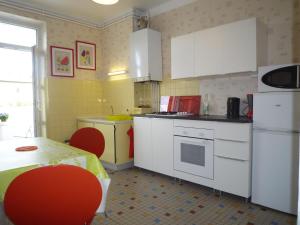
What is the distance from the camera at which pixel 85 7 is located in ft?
12.4

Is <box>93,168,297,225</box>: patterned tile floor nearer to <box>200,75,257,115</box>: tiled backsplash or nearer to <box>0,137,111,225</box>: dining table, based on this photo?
<box>0,137,111,225</box>: dining table

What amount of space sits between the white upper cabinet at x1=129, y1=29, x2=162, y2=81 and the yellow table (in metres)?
2.17

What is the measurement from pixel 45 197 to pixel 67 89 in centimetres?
358

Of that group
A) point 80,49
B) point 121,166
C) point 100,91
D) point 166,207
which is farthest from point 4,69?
point 166,207

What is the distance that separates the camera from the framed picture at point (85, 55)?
4.27 metres

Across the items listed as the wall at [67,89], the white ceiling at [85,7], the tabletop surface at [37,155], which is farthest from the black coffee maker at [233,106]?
the wall at [67,89]

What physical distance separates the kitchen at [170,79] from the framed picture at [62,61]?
0.31ft

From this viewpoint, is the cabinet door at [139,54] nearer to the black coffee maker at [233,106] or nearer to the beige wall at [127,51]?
the beige wall at [127,51]

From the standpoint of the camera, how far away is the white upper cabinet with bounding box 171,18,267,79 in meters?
2.47

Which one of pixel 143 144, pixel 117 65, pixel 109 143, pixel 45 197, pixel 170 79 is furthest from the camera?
pixel 117 65

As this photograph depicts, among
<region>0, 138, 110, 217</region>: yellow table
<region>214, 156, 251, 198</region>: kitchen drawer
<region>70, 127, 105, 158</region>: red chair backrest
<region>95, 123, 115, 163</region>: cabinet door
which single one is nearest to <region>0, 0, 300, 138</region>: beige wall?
<region>95, 123, 115, 163</region>: cabinet door

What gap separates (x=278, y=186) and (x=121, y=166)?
7.21 ft

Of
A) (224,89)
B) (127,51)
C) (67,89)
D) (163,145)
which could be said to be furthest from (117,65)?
(224,89)

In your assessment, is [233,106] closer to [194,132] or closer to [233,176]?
[194,132]
